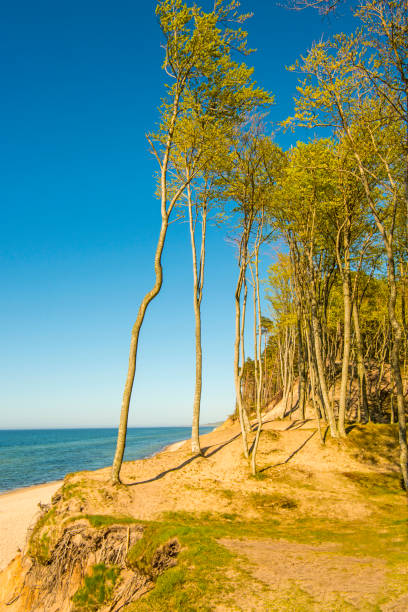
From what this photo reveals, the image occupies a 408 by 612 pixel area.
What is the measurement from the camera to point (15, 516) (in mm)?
25578

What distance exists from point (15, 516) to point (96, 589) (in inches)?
795

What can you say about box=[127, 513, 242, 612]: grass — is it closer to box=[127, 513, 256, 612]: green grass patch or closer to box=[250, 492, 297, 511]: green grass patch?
box=[127, 513, 256, 612]: green grass patch

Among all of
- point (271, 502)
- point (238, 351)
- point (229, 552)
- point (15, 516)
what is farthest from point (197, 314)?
point (15, 516)

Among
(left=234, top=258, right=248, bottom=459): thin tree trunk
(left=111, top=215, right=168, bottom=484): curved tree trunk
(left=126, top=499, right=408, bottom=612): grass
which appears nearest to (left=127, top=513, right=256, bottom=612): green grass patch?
(left=126, top=499, right=408, bottom=612): grass

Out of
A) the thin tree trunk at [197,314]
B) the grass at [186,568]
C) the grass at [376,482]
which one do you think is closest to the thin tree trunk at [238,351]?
the thin tree trunk at [197,314]

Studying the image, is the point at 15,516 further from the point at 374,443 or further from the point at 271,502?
the point at 374,443

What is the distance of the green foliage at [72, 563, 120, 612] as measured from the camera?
945cm

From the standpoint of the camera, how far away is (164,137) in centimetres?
1725

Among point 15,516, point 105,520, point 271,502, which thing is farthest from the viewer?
point 15,516

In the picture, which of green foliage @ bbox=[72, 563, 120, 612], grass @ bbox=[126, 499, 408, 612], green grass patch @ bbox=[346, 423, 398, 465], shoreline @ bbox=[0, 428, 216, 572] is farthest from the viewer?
shoreline @ bbox=[0, 428, 216, 572]

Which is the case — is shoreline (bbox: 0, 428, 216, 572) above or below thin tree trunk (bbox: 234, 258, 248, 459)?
below

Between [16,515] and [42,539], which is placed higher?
[42,539]

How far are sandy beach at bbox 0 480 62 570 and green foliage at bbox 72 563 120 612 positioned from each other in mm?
7176

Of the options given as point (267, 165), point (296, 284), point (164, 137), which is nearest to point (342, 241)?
point (296, 284)
